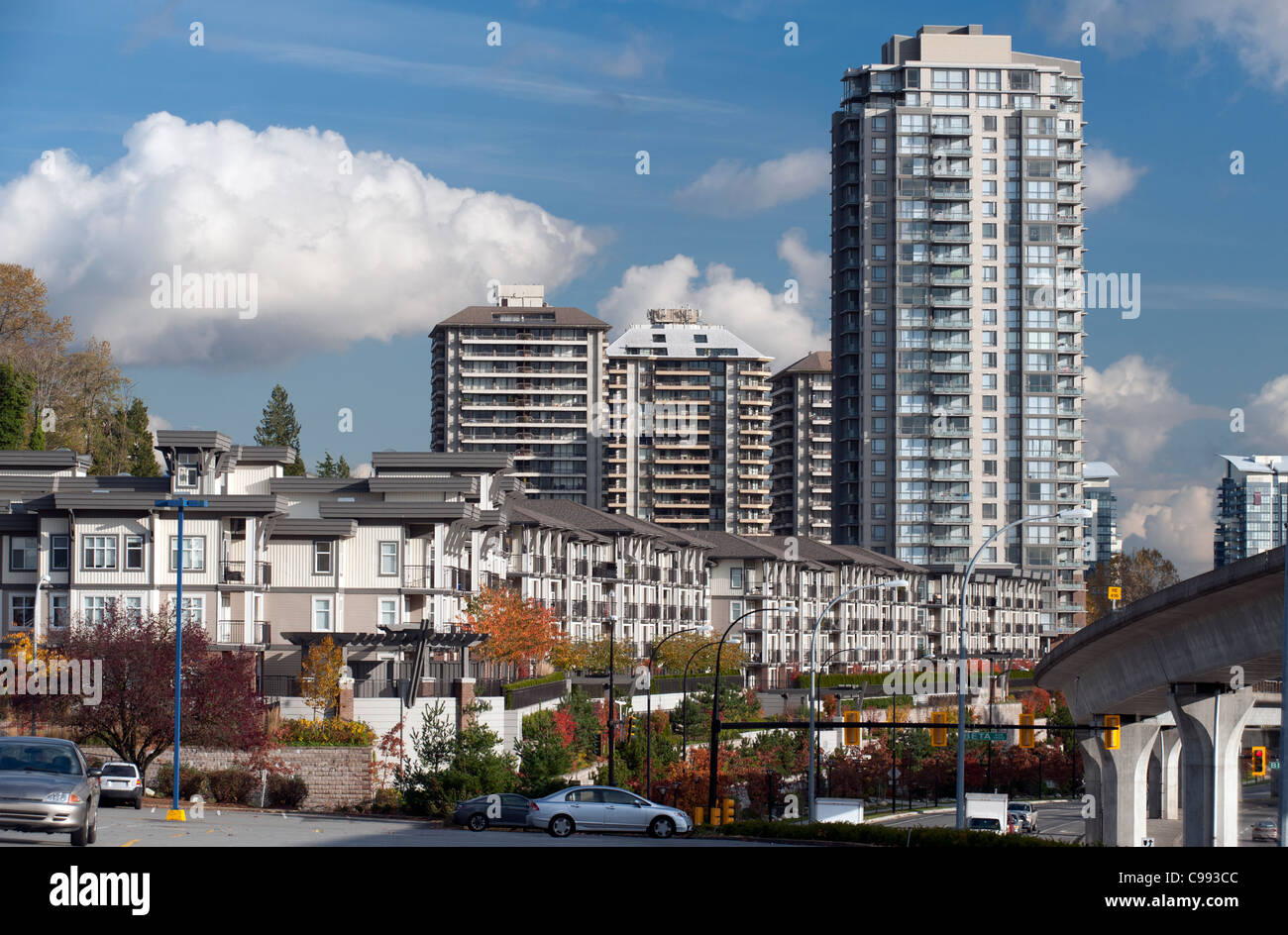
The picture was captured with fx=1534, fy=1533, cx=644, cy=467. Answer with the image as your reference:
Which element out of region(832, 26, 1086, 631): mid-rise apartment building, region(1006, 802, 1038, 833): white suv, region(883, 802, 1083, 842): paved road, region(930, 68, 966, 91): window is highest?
region(930, 68, 966, 91): window

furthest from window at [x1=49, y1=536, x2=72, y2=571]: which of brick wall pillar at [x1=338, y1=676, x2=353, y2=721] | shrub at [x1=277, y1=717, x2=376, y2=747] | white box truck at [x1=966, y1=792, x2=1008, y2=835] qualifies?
white box truck at [x1=966, y1=792, x2=1008, y2=835]

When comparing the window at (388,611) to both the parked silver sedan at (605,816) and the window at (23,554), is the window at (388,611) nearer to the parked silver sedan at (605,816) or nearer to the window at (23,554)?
the window at (23,554)

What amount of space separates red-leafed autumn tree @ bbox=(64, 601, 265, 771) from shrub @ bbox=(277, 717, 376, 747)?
203cm

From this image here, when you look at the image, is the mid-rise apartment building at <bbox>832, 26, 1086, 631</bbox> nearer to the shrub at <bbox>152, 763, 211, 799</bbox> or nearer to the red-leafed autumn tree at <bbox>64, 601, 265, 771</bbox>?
the red-leafed autumn tree at <bbox>64, 601, 265, 771</bbox>

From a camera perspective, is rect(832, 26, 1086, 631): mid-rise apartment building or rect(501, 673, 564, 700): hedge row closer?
rect(501, 673, 564, 700): hedge row

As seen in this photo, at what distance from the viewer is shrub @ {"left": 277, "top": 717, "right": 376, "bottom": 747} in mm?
56594

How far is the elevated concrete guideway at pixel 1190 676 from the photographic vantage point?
127 ft

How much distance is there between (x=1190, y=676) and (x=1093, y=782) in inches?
1204

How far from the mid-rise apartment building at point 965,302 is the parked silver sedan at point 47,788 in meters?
151

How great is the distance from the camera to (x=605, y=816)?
37.7m

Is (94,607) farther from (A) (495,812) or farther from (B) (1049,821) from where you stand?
(B) (1049,821)

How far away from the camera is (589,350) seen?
656 ft
